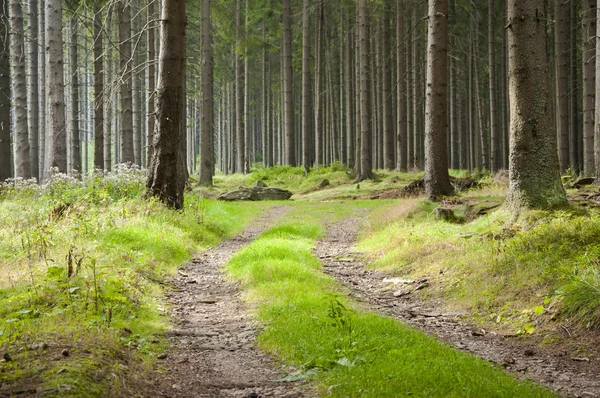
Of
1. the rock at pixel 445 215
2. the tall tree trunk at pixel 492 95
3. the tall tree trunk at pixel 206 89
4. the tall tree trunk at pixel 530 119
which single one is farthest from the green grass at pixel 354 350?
the tall tree trunk at pixel 492 95

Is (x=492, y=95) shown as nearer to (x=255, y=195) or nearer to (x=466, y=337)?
(x=255, y=195)

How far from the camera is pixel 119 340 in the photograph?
5.49 metres

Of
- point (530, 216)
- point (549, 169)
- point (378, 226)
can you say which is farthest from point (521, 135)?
point (378, 226)

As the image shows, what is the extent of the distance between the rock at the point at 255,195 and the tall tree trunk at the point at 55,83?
7.83 m

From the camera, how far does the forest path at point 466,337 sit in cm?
525

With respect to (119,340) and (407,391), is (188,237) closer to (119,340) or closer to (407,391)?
(119,340)

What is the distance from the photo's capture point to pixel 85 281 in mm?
6492

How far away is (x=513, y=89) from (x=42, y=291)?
768cm

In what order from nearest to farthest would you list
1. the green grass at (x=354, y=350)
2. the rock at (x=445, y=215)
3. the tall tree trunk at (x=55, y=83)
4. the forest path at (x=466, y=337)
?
the green grass at (x=354, y=350) → the forest path at (x=466, y=337) → the rock at (x=445, y=215) → the tall tree trunk at (x=55, y=83)

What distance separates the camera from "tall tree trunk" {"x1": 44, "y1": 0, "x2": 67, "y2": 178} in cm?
Answer: 1599

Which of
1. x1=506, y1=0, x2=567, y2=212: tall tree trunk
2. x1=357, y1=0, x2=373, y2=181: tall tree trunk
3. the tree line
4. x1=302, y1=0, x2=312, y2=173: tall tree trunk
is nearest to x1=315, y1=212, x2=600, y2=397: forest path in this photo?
x1=506, y1=0, x2=567, y2=212: tall tree trunk

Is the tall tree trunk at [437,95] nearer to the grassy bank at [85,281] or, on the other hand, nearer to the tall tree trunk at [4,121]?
the grassy bank at [85,281]

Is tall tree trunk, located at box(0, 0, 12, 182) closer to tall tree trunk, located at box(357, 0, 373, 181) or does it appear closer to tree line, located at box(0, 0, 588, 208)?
tree line, located at box(0, 0, 588, 208)

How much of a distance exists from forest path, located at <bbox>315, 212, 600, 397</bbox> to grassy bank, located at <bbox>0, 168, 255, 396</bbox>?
2.88 meters
